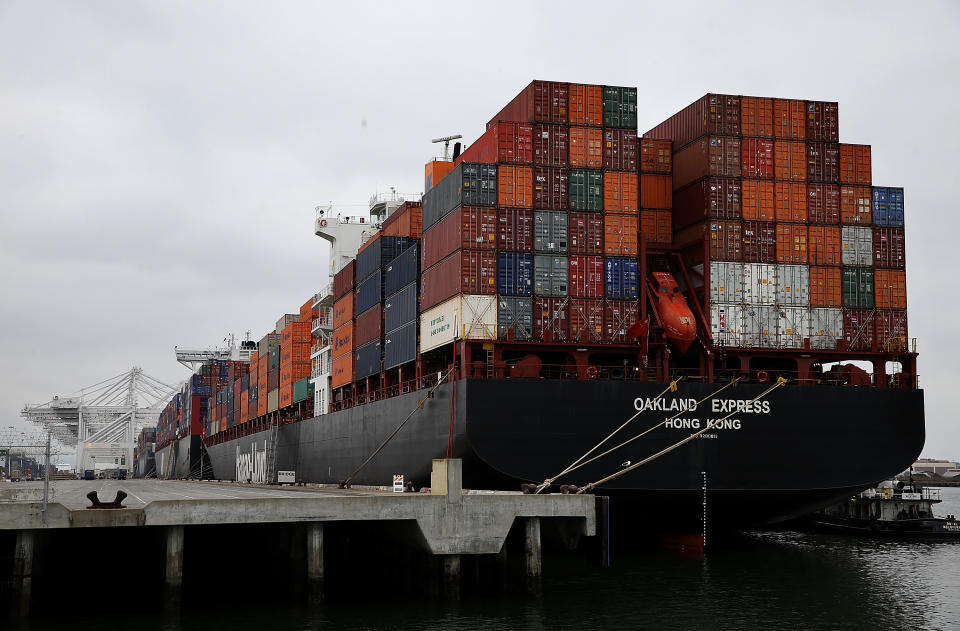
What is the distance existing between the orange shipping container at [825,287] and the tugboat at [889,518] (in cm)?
1341

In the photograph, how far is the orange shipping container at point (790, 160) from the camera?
40.6m

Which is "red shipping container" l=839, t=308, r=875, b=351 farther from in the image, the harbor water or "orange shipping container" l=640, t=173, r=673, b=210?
"orange shipping container" l=640, t=173, r=673, b=210

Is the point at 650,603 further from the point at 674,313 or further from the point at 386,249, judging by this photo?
the point at 386,249

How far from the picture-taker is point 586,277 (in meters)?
38.5

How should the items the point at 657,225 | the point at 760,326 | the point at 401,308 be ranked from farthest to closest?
the point at 401,308 < the point at 657,225 < the point at 760,326

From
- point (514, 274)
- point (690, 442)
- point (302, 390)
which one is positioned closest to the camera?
point (690, 442)

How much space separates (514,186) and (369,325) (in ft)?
53.9

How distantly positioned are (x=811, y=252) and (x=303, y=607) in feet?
83.6

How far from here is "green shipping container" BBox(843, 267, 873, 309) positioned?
40094mm

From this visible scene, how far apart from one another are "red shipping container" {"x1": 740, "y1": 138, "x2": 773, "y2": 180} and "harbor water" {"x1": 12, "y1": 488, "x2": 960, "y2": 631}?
52.7ft

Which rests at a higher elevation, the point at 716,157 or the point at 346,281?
the point at 716,157

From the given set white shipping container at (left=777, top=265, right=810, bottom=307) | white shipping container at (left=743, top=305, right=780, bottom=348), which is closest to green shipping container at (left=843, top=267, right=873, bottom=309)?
white shipping container at (left=777, top=265, right=810, bottom=307)

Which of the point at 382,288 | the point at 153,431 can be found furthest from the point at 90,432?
the point at 382,288

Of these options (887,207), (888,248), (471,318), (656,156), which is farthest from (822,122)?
(471,318)
